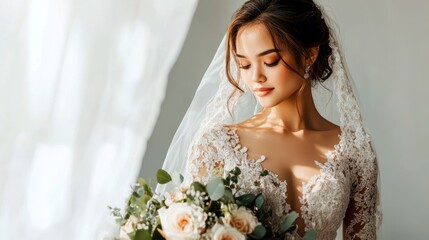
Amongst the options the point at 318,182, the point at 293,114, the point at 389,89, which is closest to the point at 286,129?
the point at 293,114

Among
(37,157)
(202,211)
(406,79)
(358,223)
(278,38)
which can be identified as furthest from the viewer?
(406,79)

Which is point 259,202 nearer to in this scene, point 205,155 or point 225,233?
point 225,233

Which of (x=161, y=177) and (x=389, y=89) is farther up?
(x=389, y=89)

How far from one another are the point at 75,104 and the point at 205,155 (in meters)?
0.44

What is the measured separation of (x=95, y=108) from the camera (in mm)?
2293

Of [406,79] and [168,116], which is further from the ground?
[406,79]

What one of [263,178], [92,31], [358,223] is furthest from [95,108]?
[358,223]

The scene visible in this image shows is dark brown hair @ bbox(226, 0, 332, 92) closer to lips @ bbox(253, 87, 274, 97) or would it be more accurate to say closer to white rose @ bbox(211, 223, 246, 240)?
lips @ bbox(253, 87, 274, 97)

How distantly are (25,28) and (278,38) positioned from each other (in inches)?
29.7

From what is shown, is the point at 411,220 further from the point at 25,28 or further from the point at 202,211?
the point at 25,28

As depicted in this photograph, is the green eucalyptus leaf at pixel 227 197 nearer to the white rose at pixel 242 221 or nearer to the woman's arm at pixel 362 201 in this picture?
the white rose at pixel 242 221

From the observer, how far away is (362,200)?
8.10 ft

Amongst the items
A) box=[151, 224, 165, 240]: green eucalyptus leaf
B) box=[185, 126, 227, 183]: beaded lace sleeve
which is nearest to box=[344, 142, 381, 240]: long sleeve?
box=[185, 126, 227, 183]: beaded lace sleeve

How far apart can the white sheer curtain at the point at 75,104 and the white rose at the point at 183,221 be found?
0.45 metres
